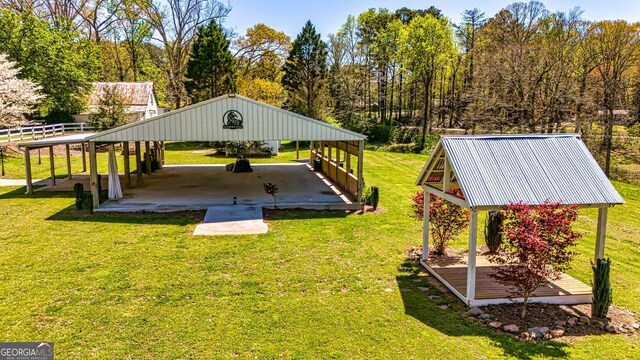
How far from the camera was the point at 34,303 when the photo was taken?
7.39 metres

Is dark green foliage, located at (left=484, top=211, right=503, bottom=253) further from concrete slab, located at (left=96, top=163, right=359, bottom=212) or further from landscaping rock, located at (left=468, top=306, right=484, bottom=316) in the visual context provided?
concrete slab, located at (left=96, top=163, right=359, bottom=212)

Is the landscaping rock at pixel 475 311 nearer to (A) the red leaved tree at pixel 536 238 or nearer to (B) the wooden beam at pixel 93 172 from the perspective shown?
(A) the red leaved tree at pixel 536 238

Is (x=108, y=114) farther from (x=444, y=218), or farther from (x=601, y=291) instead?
(x=601, y=291)

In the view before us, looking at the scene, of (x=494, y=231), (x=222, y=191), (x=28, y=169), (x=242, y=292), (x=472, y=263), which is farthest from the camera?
(x=222, y=191)

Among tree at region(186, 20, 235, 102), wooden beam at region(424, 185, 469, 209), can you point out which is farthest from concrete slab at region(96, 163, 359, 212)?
tree at region(186, 20, 235, 102)

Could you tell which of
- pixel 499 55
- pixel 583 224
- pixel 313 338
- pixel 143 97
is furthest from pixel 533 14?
pixel 313 338

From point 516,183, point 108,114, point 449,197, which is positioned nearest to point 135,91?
point 108,114

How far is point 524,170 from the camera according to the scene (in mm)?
7891

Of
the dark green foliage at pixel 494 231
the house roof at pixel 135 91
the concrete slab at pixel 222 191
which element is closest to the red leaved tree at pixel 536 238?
the dark green foliage at pixel 494 231

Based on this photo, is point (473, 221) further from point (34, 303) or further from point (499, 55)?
point (499, 55)

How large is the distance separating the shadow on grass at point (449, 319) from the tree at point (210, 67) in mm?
31976

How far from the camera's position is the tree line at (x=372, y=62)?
26469mm

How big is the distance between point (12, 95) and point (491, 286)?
1173 inches

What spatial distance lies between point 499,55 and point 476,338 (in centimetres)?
2620
